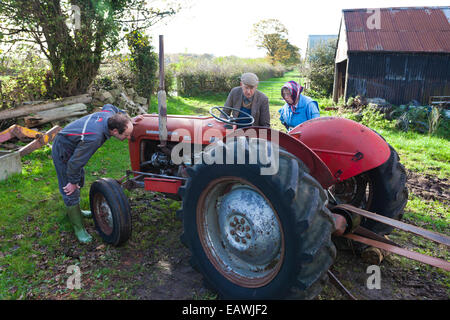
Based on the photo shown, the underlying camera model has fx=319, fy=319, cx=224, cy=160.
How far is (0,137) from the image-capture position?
5.98m

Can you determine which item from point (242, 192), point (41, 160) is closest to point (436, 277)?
point (242, 192)

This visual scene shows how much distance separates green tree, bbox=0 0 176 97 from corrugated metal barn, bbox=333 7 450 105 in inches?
308

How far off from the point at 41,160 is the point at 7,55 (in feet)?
11.0

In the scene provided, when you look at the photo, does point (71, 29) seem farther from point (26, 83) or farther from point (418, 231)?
point (418, 231)

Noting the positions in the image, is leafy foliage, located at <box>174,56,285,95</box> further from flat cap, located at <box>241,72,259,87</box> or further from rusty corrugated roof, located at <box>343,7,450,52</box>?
flat cap, located at <box>241,72,259,87</box>

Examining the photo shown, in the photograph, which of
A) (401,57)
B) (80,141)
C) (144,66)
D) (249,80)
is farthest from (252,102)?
(401,57)

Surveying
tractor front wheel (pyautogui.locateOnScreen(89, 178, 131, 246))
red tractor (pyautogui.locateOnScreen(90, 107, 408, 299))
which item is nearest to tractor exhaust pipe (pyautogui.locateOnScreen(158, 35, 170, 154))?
red tractor (pyautogui.locateOnScreen(90, 107, 408, 299))

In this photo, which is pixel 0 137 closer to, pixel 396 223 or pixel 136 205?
pixel 136 205

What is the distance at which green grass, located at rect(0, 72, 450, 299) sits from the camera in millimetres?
2701

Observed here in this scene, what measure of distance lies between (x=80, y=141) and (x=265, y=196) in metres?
2.07

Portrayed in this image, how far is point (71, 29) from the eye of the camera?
7.82 metres

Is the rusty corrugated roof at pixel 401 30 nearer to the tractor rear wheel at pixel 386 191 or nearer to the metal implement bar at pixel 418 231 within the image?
the tractor rear wheel at pixel 386 191

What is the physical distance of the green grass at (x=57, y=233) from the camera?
8.86 ft
